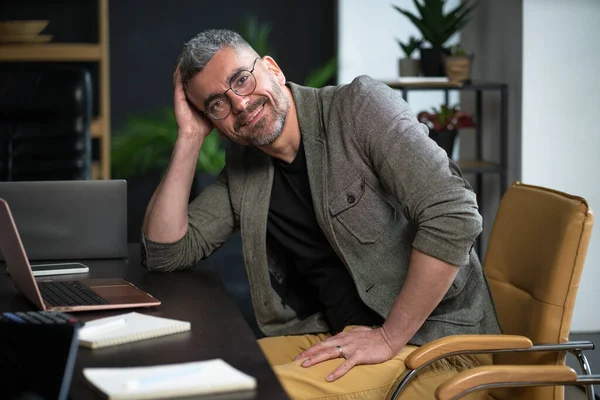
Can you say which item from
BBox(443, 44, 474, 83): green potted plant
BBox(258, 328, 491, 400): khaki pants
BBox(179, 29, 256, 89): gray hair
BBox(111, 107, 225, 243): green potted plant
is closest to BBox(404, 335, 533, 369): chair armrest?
BBox(258, 328, 491, 400): khaki pants

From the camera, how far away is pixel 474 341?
1.70 metres

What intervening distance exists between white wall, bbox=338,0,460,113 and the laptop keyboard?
3.69 meters

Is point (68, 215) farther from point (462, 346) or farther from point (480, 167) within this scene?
Result: point (480, 167)

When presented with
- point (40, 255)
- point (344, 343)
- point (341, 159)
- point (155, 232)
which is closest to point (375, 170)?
point (341, 159)

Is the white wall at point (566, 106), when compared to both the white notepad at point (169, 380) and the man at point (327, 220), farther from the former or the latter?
the white notepad at point (169, 380)

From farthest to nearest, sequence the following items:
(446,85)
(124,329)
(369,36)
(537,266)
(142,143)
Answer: (369,36), (142,143), (446,85), (537,266), (124,329)

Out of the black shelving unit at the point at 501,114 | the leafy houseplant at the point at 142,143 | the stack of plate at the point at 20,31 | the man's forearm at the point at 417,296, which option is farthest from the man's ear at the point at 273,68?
the stack of plate at the point at 20,31

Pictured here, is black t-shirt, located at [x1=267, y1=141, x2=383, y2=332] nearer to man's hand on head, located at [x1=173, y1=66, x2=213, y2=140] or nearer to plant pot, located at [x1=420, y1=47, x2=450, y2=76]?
man's hand on head, located at [x1=173, y1=66, x2=213, y2=140]

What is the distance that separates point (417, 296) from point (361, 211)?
0.26 m

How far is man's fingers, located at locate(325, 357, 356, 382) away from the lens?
68.7 inches

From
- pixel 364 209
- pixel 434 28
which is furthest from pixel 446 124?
pixel 364 209

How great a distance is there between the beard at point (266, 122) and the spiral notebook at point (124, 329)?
0.63 metres

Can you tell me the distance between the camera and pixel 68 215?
2191 millimetres

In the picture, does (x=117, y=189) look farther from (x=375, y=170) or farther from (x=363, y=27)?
(x=363, y=27)
